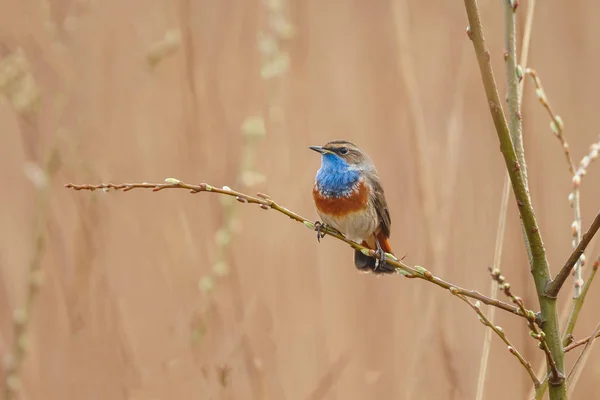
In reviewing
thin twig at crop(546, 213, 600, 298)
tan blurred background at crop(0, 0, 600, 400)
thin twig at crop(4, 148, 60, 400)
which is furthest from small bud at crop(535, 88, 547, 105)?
thin twig at crop(4, 148, 60, 400)

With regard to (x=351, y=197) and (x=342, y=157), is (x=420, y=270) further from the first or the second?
(x=342, y=157)

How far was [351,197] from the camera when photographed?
2732mm

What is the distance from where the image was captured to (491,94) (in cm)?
109

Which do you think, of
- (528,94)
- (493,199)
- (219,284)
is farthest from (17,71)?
(493,199)

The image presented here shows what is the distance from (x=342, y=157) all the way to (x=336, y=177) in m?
0.11

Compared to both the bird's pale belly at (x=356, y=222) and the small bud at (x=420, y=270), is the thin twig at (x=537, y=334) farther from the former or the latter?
the bird's pale belly at (x=356, y=222)

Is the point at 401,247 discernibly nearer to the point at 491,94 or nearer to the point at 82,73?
the point at 82,73

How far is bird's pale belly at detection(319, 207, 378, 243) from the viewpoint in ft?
8.89

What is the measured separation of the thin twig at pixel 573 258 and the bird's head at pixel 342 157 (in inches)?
66.1

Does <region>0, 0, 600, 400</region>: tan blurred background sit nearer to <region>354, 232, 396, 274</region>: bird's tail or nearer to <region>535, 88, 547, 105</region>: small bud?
<region>354, 232, 396, 274</region>: bird's tail

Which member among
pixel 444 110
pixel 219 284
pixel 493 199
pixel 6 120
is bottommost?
pixel 219 284

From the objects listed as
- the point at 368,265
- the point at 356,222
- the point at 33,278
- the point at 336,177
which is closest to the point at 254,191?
the point at 336,177

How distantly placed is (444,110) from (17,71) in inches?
70.0

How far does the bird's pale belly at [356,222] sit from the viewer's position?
107 inches
